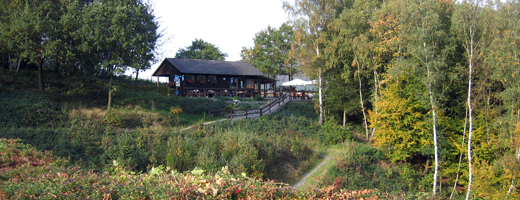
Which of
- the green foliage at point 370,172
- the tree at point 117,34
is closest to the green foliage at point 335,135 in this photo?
the green foliage at point 370,172

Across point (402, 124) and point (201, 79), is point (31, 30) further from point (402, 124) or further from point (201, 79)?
point (402, 124)

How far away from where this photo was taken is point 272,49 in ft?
148

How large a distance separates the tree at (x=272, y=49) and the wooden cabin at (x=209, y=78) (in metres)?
9.38

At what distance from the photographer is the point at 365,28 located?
2203 centimetres

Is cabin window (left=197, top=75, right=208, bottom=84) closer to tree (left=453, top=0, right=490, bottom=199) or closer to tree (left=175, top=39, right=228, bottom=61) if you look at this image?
tree (left=175, top=39, right=228, bottom=61)

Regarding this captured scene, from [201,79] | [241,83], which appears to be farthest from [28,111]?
[241,83]

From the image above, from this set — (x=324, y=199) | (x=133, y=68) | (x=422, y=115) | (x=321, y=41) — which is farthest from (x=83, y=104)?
(x=422, y=115)

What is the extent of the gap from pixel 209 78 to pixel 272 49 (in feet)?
53.1

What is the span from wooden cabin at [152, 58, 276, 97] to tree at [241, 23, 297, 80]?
938 centimetres

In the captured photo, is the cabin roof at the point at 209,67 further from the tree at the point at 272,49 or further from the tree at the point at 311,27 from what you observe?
the tree at the point at 311,27

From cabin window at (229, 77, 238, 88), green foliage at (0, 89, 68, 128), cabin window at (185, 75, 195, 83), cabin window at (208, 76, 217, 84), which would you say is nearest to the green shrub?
green foliage at (0, 89, 68, 128)

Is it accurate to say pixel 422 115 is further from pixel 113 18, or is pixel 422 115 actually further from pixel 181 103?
pixel 113 18

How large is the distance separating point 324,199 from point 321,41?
62.6 feet

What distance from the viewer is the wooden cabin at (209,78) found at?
29.6m
